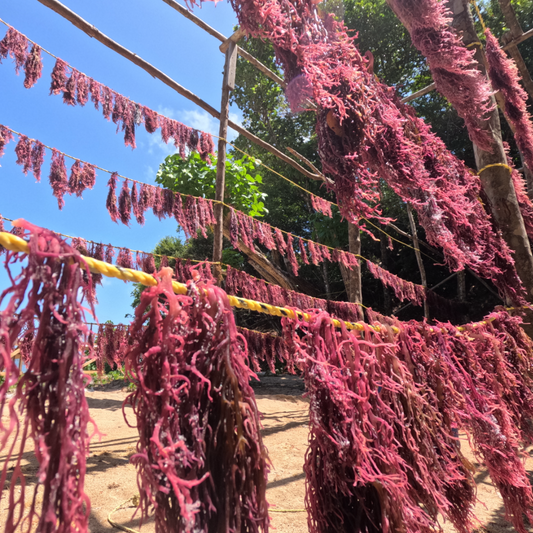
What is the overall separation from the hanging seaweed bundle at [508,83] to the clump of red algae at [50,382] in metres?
5.02

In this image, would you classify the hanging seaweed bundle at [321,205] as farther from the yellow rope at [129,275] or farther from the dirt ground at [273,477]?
the yellow rope at [129,275]

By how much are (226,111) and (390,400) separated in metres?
4.18

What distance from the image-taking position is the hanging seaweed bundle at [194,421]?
29.6 inches

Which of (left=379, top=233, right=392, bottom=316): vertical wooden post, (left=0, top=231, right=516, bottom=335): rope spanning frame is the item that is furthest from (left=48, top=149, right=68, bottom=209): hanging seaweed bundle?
(left=379, top=233, right=392, bottom=316): vertical wooden post

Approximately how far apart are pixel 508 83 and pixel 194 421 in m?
5.52

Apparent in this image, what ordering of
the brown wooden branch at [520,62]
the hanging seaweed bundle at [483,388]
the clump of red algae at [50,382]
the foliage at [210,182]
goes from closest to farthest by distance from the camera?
the clump of red algae at [50,382], the hanging seaweed bundle at [483,388], the brown wooden branch at [520,62], the foliage at [210,182]

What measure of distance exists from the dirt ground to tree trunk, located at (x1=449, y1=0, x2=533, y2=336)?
2.13 meters

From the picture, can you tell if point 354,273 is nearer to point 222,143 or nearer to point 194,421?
point 222,143

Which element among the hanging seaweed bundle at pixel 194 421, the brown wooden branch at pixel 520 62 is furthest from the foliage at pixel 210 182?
the hanging seaweed bundle at pixel 194 421

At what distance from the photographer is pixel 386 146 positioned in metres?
2.09

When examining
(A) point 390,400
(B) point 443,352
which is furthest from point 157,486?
(B) point 443,352

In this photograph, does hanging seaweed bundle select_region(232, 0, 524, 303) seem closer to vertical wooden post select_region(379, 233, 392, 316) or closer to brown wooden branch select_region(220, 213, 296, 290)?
brown wooden branch select_region(220, 213, 296, 290)

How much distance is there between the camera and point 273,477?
4.10 m

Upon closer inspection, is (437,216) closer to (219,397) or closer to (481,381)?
(481,381)
